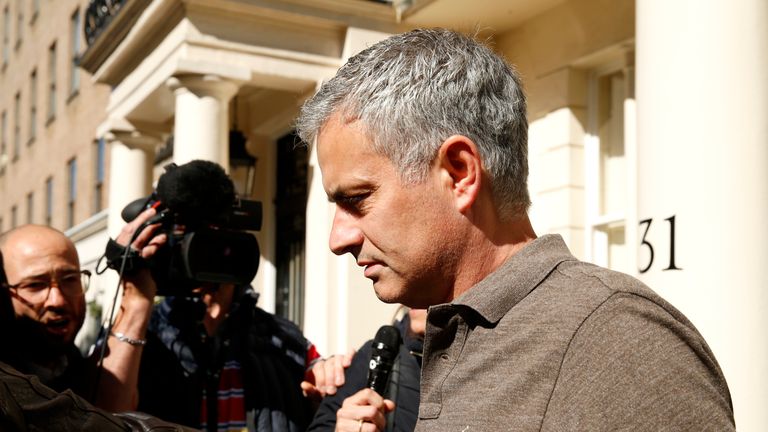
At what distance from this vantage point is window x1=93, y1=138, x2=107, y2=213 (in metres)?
22.6

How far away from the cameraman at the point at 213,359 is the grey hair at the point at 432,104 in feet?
6.41

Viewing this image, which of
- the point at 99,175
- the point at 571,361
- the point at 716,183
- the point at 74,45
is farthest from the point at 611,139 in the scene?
the point at 74,45

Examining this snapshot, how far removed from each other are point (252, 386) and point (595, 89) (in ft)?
19.9

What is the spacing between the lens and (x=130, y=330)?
11.7ft

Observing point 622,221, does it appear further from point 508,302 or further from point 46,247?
point 508,302

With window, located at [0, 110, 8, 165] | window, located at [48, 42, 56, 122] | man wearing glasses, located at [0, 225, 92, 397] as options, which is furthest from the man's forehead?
window, located at [0, 110, 8, 165]

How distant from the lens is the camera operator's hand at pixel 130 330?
3484 mm

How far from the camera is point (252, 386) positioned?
3.91 metres

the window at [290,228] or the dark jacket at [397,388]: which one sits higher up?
the window at [290,228]

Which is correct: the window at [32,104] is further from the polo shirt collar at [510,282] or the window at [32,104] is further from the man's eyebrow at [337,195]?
the polo shirt collar at [510,282]

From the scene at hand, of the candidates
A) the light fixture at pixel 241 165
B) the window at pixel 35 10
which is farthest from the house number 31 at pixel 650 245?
the window at pixel 35 10

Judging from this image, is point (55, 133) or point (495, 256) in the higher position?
point (55, 133)

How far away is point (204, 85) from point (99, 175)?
13.8 meters

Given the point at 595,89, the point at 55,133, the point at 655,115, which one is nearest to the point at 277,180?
the point at 595,89
